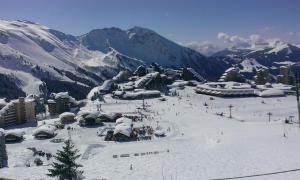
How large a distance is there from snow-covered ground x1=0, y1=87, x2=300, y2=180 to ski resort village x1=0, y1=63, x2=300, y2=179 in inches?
4.0

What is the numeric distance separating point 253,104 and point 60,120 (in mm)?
42277

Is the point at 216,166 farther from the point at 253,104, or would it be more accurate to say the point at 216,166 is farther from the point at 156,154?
the point at 253,104

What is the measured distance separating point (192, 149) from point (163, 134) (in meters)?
10.3

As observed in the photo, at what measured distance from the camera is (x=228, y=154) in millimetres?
46812

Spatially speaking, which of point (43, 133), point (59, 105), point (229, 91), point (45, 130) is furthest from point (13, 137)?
point (229, 91)

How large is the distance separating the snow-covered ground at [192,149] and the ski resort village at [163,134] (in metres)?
0.10

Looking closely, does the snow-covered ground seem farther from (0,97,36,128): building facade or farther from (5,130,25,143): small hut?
(0,97,36,128): building facade

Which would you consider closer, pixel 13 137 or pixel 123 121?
pixel 13 137

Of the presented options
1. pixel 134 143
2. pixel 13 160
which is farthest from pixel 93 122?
pixel 13 160

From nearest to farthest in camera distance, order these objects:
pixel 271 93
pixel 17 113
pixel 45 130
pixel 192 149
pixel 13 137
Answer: pixel 192 149, pixel 13 137, pixel 45 130, pixel 17 113, pixel 271 93

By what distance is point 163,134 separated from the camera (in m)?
61.9

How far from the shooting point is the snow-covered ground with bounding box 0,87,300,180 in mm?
41844

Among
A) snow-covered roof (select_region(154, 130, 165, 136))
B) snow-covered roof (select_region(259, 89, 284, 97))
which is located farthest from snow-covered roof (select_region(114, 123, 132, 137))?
snow-covered roof (select_region(259, 89, 284, 97))

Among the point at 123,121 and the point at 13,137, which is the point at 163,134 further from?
the point at 13,137
